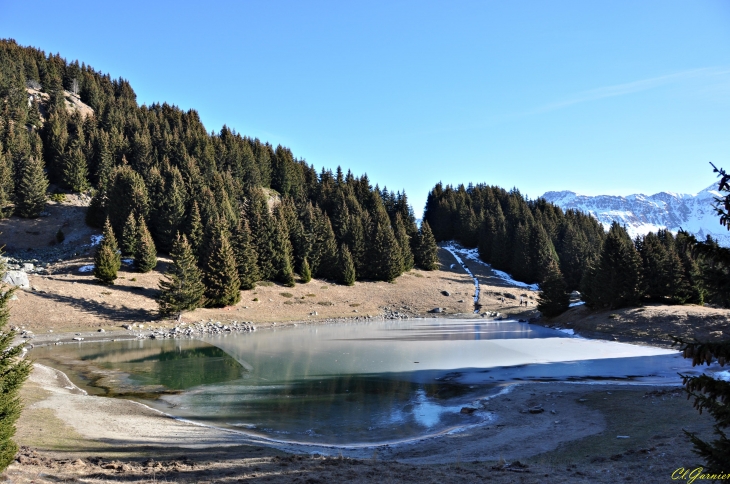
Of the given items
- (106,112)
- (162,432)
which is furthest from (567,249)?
(106,112)

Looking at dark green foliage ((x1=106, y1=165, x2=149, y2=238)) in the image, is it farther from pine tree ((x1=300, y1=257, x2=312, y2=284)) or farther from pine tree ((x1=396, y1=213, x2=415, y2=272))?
pine tree ((x1=396, y1=213, x2=415, y2=272))

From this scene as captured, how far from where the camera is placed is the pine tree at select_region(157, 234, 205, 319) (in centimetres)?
5128

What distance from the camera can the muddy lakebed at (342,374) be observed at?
59.0 ft

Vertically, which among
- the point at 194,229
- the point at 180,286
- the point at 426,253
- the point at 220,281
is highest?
the point at 194,229

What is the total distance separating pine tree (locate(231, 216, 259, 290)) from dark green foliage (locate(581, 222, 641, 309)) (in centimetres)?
4352

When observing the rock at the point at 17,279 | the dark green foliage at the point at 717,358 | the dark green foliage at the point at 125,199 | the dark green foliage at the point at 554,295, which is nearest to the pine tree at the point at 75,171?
the dark green foliage at the point at 125,199

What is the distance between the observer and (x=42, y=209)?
74.3m

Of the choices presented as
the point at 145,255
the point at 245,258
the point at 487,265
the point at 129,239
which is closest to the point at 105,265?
the point at 145,255

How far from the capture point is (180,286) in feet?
171

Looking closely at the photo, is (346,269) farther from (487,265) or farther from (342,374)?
(342,374)

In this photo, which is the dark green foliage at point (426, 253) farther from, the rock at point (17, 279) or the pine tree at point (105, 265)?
the rock at point (17, 279)

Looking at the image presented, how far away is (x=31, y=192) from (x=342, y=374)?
69.2 m

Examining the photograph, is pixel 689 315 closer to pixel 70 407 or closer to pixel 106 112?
pixel 70 407

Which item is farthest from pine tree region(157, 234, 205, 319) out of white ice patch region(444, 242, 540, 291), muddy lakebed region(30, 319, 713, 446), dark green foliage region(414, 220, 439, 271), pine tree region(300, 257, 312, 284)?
white ice patch region(444, 242, 540, 291)
